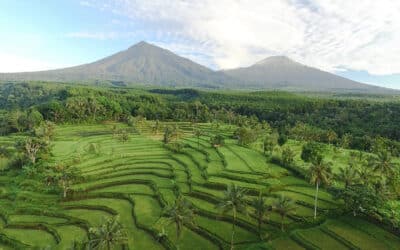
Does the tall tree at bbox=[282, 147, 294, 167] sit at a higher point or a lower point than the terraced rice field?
higher

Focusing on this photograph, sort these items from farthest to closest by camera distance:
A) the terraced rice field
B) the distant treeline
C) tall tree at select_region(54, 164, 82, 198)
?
the distant treeline → tall tree at select_region(54, 164, 82, 198) → the terraced rice field

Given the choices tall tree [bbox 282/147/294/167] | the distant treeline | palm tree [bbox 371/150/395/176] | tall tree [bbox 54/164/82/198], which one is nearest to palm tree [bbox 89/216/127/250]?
tall tree [bbox 54/164/82/198]

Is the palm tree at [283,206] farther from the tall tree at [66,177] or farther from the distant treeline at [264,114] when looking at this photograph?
the distant treeline at [264,114]

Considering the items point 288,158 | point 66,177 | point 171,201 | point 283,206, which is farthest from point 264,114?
point 283,206

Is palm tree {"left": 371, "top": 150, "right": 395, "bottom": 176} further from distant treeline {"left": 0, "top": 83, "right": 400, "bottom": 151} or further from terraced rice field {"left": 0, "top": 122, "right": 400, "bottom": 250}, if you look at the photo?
distant treeline {"left": 0, "top": 83, "right": 400, "bottom": 151}

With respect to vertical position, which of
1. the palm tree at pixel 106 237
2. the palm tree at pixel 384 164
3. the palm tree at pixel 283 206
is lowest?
the palm tree at pixel 106 237

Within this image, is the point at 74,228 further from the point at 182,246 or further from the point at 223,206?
the point at 223,206

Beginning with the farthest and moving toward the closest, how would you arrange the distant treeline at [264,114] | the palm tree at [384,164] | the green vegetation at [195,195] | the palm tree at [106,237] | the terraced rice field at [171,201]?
the distant treeline at [264,114] → the palm tree at [384,164] → the terraced rice field at [171,201] → the green vegetation at [195,195] → the palm tree at [106,237]

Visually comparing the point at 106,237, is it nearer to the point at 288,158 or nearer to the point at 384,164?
the point at 384,164

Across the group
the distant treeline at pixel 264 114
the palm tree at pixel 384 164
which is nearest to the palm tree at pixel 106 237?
the palm tree at pixel 384 164

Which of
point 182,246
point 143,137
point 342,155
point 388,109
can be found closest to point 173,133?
point 143,137
